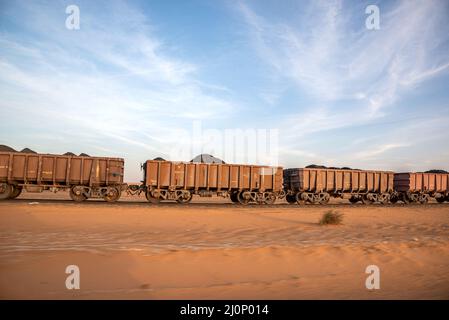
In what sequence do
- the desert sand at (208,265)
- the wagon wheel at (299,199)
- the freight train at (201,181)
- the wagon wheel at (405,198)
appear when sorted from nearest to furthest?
the desert sand at (208,265), the freight train at (201,181), the wagon wheel at (299,199), the wagon wheel at (405,198)

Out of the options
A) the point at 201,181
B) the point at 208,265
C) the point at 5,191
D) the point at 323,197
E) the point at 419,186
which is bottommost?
the point at 208,265

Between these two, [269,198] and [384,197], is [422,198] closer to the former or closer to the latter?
[384,197]

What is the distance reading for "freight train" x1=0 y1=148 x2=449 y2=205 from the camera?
20.5 m

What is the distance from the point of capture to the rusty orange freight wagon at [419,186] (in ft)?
96.7

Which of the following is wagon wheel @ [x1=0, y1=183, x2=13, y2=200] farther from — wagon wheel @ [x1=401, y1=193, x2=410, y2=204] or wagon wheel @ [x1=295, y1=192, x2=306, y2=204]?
wagon wheel @ [x1=401, y1=193, x2=410, y2=204]

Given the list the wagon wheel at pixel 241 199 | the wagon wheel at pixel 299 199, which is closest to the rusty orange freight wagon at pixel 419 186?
the wagon wheel at pixel 299 199

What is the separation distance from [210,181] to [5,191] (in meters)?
13.9

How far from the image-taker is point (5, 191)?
66.6 feet

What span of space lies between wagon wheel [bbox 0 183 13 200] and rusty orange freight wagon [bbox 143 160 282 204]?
877 cm

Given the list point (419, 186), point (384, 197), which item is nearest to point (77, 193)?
point (384, 197)

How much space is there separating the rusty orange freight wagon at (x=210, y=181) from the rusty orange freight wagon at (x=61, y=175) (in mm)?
2523

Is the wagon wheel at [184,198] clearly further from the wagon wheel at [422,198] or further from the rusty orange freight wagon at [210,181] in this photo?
the wagon wheel at [422,198]

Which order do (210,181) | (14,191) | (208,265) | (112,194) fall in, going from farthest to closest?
(210,181) < (112,194) < (14,191) < (208,265)
